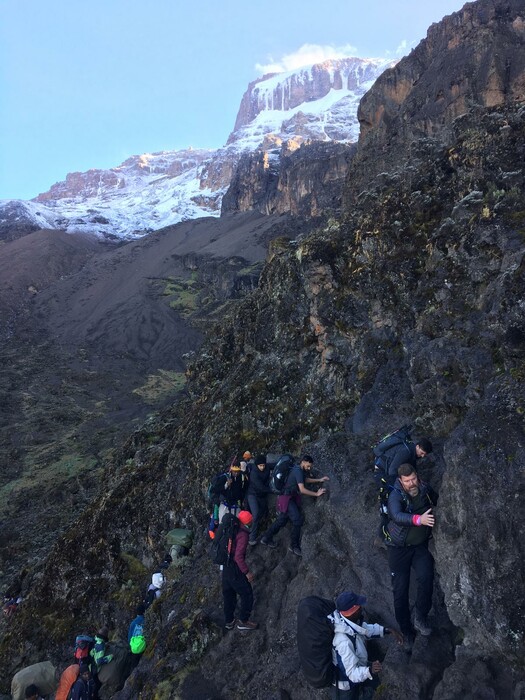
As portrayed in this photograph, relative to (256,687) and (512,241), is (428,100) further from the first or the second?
(256,687)

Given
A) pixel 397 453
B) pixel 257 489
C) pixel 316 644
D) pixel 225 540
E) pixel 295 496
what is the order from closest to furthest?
pixel 316 644, pixel 397 453, pixel 225 540, pixel 295 496, pixel 257 489

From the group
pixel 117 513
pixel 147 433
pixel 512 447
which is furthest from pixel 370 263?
pixel 147 433

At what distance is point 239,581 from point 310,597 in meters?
2.64

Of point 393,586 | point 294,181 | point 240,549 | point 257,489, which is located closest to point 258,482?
point 257,489

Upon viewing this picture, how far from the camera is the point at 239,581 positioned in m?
7.11

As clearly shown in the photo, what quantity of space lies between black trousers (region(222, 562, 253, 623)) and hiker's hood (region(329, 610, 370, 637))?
2562mm

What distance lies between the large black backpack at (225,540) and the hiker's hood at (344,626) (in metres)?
2.46

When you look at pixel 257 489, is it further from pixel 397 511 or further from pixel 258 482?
pixel 397 511

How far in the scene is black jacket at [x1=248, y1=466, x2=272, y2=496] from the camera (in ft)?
28.7

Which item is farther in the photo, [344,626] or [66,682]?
[66,682]

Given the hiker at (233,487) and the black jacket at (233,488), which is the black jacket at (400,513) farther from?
the black jacket at (233,488)

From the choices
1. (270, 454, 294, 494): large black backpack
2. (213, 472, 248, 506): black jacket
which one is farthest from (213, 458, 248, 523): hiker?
(270, 454, 294, 494): large black backpack

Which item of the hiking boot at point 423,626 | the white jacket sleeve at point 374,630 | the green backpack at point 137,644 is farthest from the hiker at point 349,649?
the green backpack at point 137,644

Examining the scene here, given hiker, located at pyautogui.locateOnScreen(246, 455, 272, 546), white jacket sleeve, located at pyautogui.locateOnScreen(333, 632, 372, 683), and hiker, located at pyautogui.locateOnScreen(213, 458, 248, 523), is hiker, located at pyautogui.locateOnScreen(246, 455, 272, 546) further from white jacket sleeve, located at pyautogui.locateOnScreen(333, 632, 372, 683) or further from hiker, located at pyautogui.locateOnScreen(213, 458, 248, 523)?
white jacket sleeve, located at pyautogui.locateOnScreen(333, 632, 372, 683)
